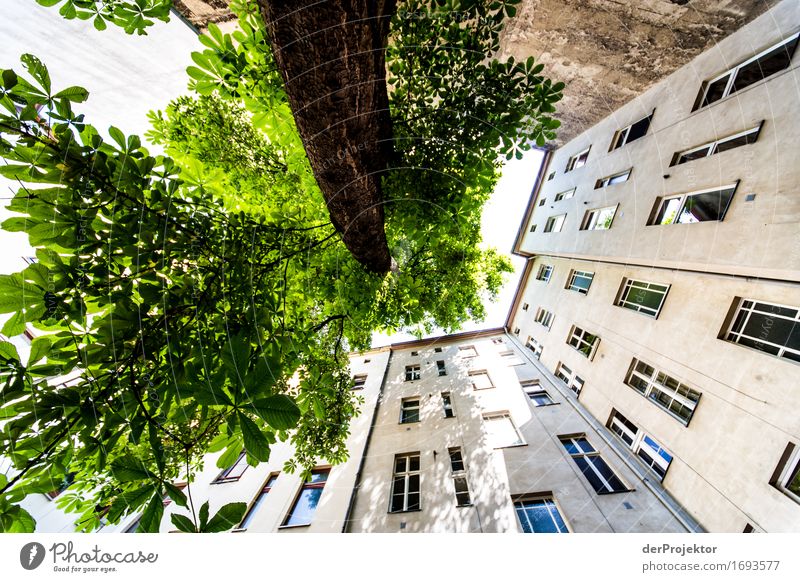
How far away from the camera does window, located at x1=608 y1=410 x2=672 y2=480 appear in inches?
170

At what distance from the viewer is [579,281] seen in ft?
21.9

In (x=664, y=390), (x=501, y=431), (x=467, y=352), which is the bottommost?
(x=501, y=431)

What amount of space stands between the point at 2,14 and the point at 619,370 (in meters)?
10.5

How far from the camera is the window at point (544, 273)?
8.05 metres

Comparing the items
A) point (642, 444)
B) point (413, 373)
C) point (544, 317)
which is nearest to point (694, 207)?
point (544, 317)

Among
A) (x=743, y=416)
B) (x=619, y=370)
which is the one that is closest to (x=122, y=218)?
(x=743, y=416)

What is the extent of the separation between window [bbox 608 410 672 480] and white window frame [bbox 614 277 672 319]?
2.36 meters

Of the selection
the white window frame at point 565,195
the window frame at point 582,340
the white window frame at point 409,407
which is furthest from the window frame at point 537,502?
the white window frame at point 565,195

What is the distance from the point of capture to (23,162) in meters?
1.43

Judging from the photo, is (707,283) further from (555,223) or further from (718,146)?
(555,223)

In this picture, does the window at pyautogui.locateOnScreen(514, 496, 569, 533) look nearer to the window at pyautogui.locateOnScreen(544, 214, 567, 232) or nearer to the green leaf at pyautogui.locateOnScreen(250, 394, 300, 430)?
the green leaf at pyautogui.locateOnScreen(250, 394, 300, 430)

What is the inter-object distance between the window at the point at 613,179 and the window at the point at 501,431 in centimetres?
663

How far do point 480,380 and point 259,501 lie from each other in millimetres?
6717
